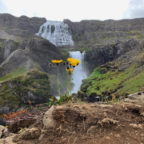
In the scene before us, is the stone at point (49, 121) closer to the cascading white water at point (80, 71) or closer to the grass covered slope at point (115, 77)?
the grass covered slope at point (115, 77)

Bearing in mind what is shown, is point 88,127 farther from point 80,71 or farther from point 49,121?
point 80,71

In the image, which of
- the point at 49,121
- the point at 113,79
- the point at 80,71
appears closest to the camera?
the point at 49,121

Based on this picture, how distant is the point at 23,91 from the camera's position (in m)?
30.8

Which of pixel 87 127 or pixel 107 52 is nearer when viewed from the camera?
pixel 87 127

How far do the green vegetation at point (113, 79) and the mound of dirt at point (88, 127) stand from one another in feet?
89.2

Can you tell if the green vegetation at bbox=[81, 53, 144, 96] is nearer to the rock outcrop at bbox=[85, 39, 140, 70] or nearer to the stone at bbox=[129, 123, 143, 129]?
the rock outcrop at bbox=[85, 39, 140, 70]

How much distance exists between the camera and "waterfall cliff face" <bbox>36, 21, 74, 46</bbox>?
4155 inches

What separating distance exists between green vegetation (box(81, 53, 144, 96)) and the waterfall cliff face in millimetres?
59625

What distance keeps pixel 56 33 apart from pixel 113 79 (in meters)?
73.2

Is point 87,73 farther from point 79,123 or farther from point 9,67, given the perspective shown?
point 79,123

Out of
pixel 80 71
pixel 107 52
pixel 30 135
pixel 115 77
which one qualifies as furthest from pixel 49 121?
pixel 107 52

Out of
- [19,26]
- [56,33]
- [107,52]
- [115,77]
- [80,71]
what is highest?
[19,26]

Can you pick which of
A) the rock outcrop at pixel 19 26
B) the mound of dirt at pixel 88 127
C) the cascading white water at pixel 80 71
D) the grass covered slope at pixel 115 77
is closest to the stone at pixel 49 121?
the mound of dirt at pixel 88 127

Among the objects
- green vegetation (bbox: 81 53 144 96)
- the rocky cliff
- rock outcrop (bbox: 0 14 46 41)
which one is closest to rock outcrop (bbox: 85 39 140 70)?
green vegetation (bbox: 81 53 144 96)
